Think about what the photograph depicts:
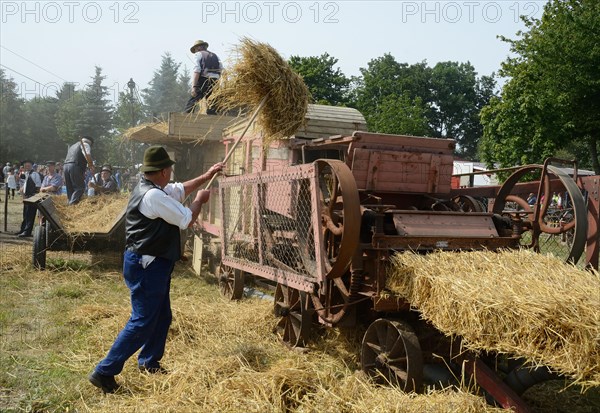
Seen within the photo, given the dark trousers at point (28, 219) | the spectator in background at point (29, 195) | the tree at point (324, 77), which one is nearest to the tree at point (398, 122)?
the tree at point (324, 77)

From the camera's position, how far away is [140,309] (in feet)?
14.5

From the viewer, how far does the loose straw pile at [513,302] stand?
118 inches

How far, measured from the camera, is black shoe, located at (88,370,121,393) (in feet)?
14.0

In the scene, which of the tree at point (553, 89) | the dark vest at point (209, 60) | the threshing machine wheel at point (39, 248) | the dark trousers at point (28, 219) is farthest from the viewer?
the tree at point (553, 89)

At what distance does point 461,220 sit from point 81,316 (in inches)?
169

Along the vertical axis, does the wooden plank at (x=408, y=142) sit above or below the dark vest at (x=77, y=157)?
above

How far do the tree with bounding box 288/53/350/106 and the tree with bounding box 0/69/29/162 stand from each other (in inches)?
1511

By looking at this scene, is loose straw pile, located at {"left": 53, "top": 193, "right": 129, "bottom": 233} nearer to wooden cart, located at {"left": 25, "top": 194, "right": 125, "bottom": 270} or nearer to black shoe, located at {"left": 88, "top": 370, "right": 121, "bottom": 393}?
wooden cart, located at {"left": 25, "top": 194, "right": 125, "bottom": 270}

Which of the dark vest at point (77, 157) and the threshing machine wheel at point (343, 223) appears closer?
the threshing machine wheel at point (343, 223)

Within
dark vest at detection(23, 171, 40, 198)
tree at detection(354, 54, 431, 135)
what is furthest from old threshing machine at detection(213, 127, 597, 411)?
tree at detection(354, 54, 431, 135)

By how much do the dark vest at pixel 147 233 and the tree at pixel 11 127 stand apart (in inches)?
2497

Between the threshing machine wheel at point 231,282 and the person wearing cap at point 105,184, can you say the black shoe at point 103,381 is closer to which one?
the threshing machine wheel at point 231,282

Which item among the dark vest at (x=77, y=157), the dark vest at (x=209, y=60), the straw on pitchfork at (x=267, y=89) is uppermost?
the dark vest at (x=209, y=60)

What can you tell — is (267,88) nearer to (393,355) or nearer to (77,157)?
(393,355)
